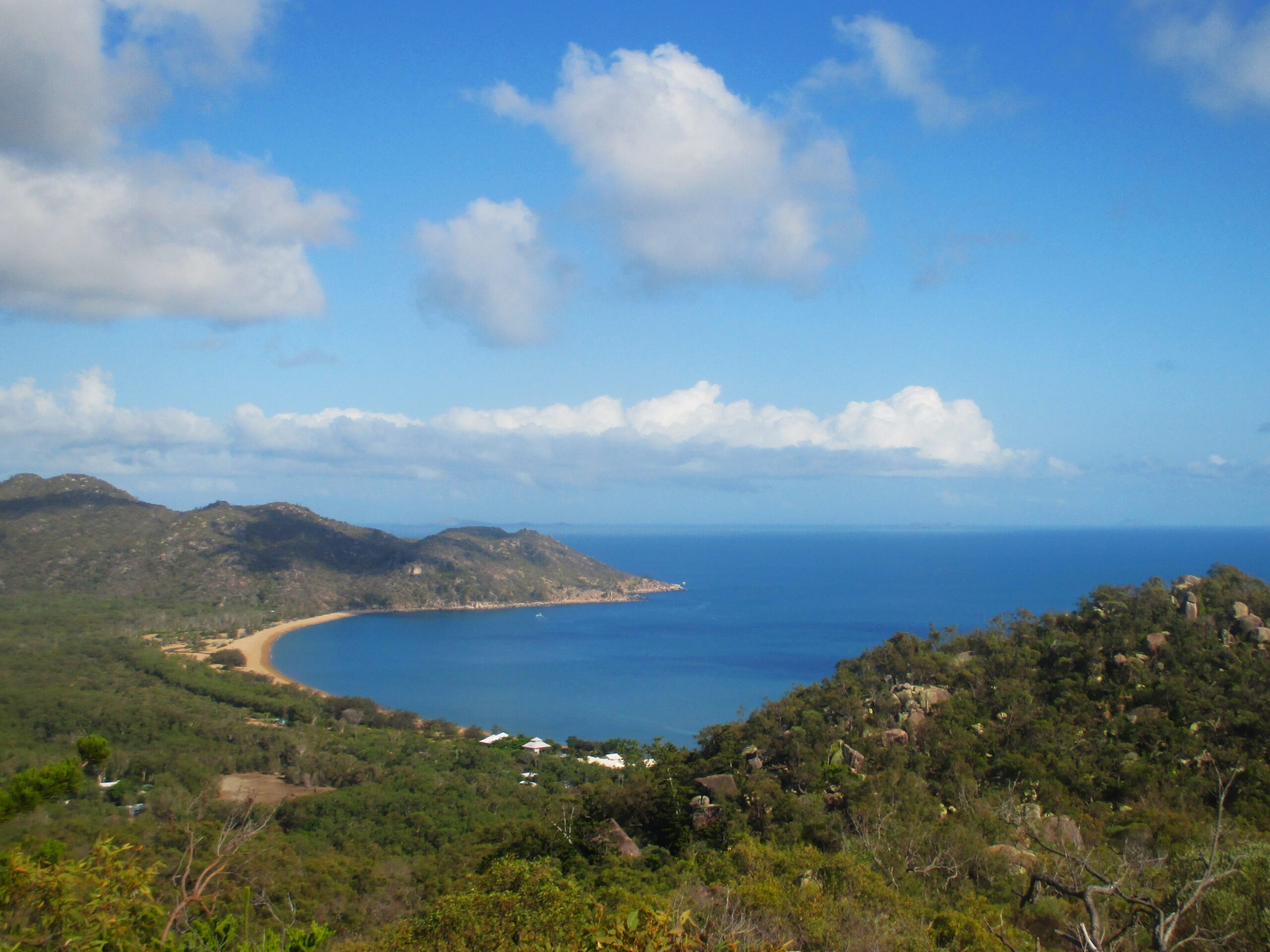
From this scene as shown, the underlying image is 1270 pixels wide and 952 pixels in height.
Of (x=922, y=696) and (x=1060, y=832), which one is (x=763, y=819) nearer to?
(x=1060, y=832)

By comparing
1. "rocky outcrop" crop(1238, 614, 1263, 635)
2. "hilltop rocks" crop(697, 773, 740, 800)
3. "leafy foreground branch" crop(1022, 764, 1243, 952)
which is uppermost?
"rocky outcrop" crop(1238, 614, 1263, 635)

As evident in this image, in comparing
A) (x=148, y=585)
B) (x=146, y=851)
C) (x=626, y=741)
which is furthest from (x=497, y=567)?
(x=146, y=851)

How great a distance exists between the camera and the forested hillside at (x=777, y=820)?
8.58m

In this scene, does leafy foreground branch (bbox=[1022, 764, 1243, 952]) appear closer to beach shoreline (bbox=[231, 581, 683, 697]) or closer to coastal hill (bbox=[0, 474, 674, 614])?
beach shoreline (bbox=[231, 581, 683, 697])

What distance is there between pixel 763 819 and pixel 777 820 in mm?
467

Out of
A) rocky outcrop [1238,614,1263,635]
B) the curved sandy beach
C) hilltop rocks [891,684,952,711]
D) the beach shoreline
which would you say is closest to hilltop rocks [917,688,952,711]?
hilltop rocks [891,684,952,711]

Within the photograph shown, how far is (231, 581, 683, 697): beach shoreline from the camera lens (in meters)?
60.9

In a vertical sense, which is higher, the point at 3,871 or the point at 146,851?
the point at 3,871

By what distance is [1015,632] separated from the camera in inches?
1190

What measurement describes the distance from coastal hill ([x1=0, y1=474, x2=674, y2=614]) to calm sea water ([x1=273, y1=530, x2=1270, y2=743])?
6261mm

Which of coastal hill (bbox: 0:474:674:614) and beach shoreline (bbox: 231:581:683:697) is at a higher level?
coastal hill (bbox: 0:474:674:614)

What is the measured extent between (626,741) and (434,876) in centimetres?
2224

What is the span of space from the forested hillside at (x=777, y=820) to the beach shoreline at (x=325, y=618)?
20745 millimetres

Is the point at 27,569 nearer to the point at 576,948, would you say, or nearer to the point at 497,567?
the point at 497,567
